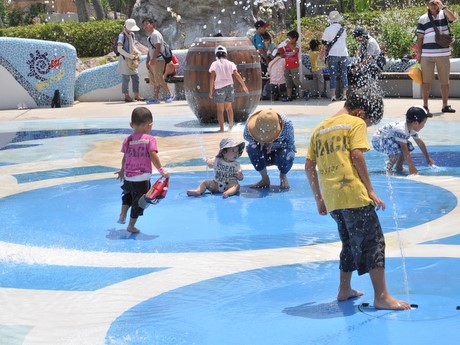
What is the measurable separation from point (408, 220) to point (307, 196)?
133 centimetres

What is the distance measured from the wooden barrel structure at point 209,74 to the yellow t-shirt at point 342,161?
8155 millimetres

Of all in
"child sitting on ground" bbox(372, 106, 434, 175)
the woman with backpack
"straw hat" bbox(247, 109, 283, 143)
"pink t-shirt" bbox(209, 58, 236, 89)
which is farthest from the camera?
the woman with backpack

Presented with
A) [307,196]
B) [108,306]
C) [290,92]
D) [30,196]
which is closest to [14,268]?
[108,306]

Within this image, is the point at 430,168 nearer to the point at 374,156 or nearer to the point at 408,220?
the point at 374,156

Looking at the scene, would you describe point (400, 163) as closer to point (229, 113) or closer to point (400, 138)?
point (400, 138)

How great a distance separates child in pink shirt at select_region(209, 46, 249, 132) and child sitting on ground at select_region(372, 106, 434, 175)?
12.2 feet

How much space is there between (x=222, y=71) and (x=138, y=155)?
554 centimetres

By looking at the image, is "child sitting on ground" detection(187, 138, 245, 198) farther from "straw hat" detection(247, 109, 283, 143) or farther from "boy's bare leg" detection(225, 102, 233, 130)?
"boy's bare leg" detection(225, 102, 233, 130)

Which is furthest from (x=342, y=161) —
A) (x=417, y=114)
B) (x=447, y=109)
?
(x=447, y=109)

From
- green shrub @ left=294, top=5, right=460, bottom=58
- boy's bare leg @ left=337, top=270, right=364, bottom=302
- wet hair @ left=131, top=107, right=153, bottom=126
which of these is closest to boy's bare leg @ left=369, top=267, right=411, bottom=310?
boy's bare leg @ left=337, top=270, right=364, bottom=302

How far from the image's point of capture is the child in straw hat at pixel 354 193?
15.7 ft

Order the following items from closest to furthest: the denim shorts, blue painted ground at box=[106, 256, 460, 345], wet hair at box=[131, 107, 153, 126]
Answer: blue painted ground at box=[106, 256, 460, 345] < wet hair at box=[131, 107, 153, 126] < the denim shorts

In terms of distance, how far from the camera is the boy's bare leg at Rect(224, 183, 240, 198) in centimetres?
818

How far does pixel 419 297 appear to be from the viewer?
5.09 meters
